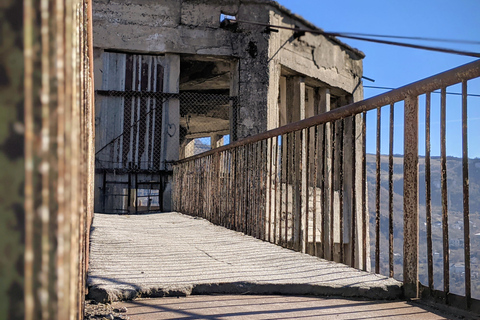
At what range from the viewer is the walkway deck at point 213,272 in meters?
2.40

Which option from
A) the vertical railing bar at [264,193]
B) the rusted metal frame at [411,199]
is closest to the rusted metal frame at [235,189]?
the vertical railing bar at [264,193]

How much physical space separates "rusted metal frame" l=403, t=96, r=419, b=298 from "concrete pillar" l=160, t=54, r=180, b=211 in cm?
937

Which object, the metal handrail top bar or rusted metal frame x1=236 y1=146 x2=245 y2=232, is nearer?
the metal handrail top bar

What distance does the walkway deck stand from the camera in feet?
A: 7.86

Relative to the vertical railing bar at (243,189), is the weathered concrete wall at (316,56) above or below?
above

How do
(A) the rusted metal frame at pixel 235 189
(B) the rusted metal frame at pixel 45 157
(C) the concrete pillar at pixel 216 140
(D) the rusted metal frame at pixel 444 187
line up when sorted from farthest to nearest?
(C) the concrete pillar at pixel 216 140 < (A) the rusted metal frame at pixel 235 189 < (D) the rusted metal frame at pixel 444 187 < (B) the rusted metal frame at pixel 45 157

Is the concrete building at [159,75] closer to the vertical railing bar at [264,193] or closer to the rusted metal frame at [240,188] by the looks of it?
the rusted metal frame at [240,188]

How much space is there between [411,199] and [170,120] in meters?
9.59

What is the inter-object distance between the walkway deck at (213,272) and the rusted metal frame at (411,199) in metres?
0.10

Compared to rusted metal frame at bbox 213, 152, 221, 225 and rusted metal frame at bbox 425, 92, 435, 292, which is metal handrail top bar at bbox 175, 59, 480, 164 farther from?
rusted metal frame at bbox 213, 152, 221, 225

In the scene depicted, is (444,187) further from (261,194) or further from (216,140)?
(216,140)

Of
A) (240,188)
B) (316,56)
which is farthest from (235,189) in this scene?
(316,56)

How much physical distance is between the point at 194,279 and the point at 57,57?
215cm

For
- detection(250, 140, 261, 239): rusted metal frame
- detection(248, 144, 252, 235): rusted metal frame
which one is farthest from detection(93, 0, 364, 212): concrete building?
detection(250, 140, 261, 239): rusted metal frame
